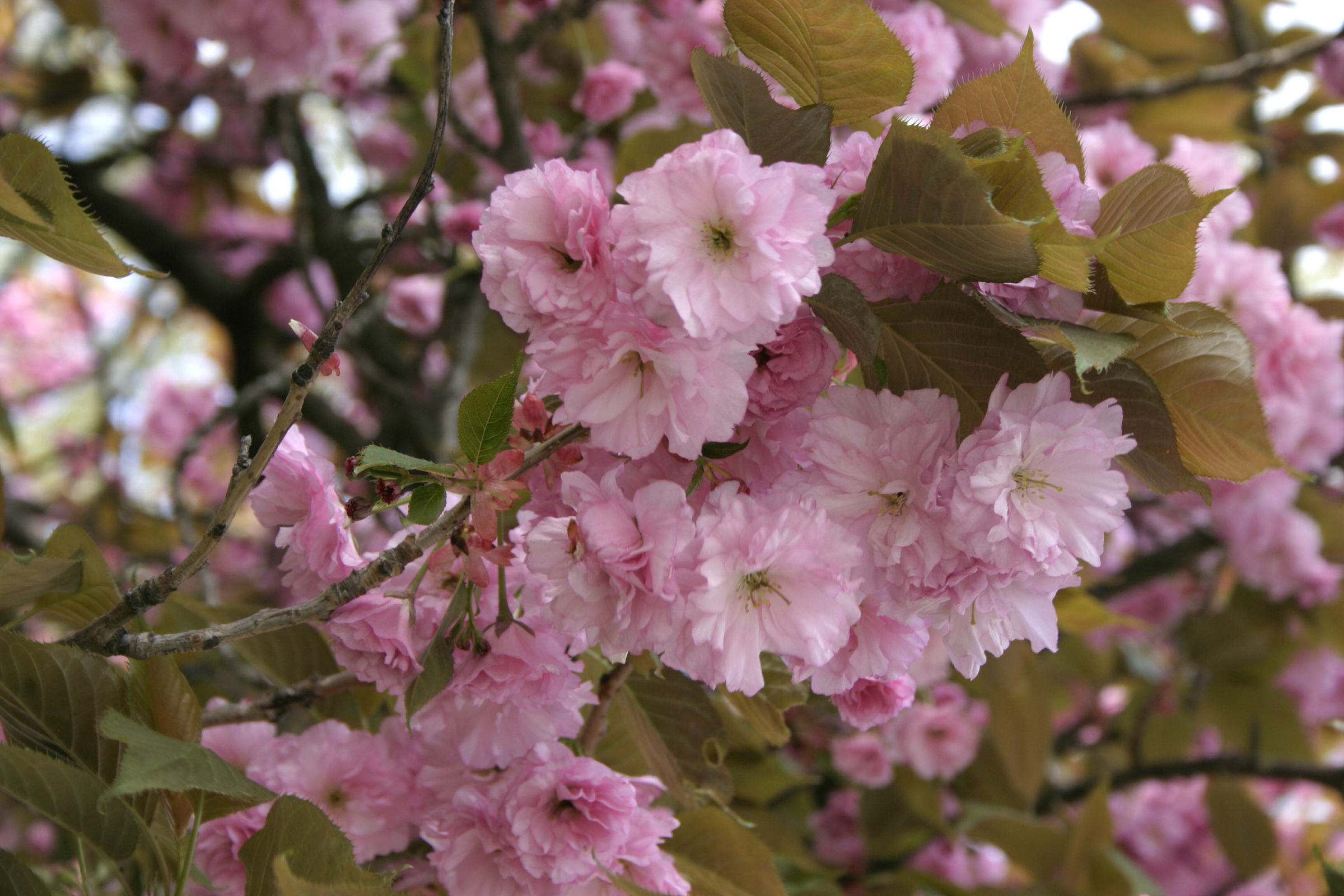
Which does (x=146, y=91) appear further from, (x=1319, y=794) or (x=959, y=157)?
(x=1319, y=794)

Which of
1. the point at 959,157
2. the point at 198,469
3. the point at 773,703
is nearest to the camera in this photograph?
the point at 959,157

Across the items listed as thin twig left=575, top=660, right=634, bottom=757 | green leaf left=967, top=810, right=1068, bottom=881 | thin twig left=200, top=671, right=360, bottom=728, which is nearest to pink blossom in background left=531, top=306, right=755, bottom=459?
thin twig left=575, top=660, right=634, bottom=757

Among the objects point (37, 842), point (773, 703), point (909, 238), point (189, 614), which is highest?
point (909, 238)

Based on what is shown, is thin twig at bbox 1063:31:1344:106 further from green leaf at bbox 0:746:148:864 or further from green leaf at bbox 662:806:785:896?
green leaf at bbox 0:746:148:864

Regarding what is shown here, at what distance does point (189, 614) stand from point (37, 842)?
2134mm

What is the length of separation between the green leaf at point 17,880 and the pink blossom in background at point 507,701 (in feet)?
0.77

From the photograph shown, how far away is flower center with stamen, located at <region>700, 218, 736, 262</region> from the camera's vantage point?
48 cm

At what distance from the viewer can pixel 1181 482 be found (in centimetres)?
58

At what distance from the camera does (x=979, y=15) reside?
1.22 metres

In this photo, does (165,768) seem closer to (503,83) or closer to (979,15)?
(503,83)

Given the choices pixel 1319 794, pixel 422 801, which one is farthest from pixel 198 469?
pixel 1319 794

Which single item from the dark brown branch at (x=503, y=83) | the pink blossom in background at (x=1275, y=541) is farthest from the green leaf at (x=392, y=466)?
the pink blossom in background at (x=1275, y=541)

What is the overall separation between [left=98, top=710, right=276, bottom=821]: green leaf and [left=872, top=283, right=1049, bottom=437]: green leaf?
1.44 feet

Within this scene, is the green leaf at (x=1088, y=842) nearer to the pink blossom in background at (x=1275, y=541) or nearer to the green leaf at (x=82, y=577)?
the pink blossom in background at (x=1275, y=541)
